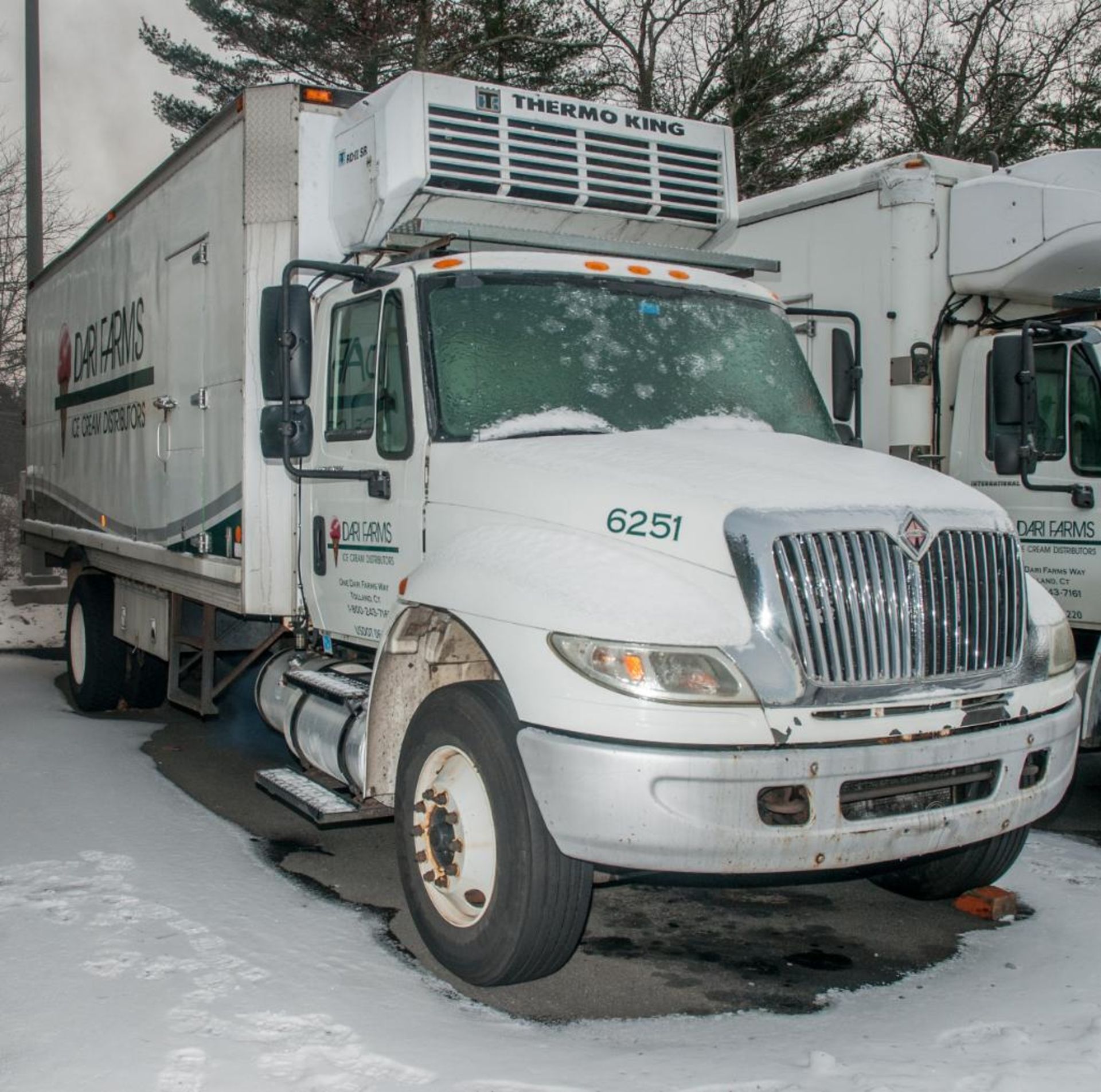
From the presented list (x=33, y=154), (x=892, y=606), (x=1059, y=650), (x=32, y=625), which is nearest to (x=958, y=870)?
(x=1059, y=650)

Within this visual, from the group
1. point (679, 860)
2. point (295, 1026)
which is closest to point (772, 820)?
point (679, 860)

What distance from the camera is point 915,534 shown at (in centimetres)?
429

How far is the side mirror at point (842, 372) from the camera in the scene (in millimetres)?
6484

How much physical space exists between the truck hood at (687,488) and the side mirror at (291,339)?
64 cm

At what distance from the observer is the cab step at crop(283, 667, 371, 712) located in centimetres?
572

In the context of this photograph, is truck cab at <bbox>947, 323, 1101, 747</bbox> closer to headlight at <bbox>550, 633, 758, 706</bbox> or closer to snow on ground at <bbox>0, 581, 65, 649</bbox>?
headlight at <bbox>550, 633, 758, 706</bbox>

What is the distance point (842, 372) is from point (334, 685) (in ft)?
9.35

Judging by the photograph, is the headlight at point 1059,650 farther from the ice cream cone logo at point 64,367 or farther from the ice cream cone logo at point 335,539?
the ice cream cone logo at point 64,367

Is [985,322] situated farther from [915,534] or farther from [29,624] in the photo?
[29,624]

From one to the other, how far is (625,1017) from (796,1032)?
21.5 inches

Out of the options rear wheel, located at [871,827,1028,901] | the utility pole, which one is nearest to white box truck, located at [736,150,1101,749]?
rear wheel, located at [871,827,1028,901]

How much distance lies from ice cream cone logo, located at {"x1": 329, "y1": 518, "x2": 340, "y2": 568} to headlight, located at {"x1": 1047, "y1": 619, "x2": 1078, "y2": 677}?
2.95m

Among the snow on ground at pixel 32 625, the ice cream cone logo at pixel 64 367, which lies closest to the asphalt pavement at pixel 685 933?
the ice cream cone logo at pixel 64 367

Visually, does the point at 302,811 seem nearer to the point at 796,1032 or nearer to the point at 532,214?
the point at 796,1032
